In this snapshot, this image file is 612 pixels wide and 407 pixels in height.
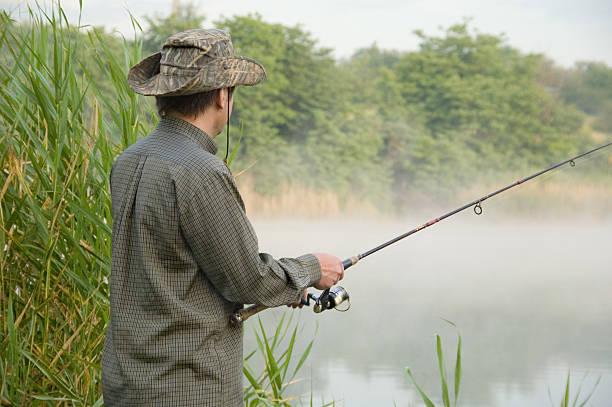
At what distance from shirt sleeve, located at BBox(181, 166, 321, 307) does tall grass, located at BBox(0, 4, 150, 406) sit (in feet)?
2.23

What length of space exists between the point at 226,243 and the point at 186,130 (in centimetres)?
21

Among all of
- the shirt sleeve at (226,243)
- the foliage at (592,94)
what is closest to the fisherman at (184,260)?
the shirt sleeve at (226,243)

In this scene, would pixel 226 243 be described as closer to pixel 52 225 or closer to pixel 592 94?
pixel 52 225

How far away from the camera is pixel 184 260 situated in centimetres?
112

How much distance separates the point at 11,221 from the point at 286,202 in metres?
12.7

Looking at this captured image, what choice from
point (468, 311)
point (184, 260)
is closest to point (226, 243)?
point (184, 260)

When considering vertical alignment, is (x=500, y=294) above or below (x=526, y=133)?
below

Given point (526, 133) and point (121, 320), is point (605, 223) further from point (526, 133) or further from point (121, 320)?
point (121, 320)

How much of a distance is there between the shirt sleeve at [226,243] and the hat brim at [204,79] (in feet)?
0.46

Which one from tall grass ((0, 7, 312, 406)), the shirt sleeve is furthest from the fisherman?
tall grass ((0, 7, 312, 406))

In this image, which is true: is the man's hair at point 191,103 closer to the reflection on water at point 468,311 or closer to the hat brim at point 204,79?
the hat brim at point 204,79

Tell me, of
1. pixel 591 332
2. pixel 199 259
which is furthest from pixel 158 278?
pixel 591 332

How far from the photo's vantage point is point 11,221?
Answer: 173 centimetres

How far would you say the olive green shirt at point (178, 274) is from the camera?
3.62 feet
